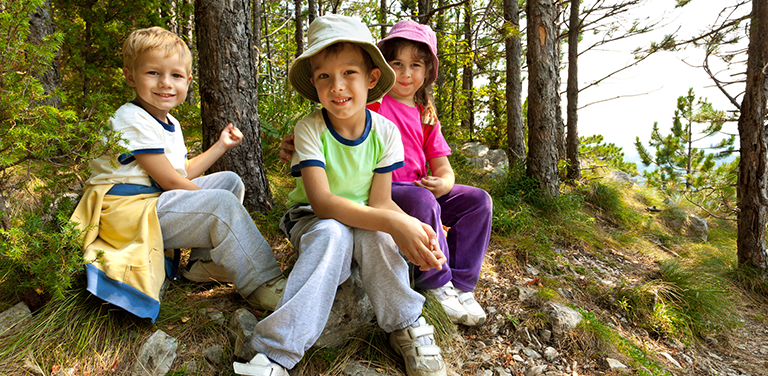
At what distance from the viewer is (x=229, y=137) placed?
2.22 meters

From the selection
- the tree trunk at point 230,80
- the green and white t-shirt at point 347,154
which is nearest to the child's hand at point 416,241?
the green and white t-shirt at point 347,154

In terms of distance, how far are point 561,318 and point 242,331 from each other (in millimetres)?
1756

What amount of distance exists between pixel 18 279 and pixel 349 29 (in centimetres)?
191

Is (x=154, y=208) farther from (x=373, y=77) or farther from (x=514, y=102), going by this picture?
(x=514, y=102)

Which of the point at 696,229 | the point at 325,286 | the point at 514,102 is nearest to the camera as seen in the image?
the point at 325,286

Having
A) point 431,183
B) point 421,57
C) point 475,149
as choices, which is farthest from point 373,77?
point 475,149

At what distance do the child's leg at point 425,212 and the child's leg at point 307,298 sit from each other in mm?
451

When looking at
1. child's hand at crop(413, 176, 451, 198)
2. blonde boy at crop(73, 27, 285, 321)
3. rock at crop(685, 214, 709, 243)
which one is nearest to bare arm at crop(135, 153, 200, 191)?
blonde boy at crop(73, 27, 285, 321)

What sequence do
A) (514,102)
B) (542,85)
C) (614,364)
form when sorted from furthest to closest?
1. (514,102)
2. (542,85)
3. (614,364)

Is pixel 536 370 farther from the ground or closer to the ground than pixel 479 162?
closer to the ground

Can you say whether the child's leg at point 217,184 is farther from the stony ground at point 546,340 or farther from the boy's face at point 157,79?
the boy's face at point 157,79

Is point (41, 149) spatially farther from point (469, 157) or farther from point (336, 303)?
point (469, 157)

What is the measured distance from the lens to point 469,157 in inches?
270

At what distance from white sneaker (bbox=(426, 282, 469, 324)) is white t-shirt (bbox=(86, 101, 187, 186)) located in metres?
1.64
